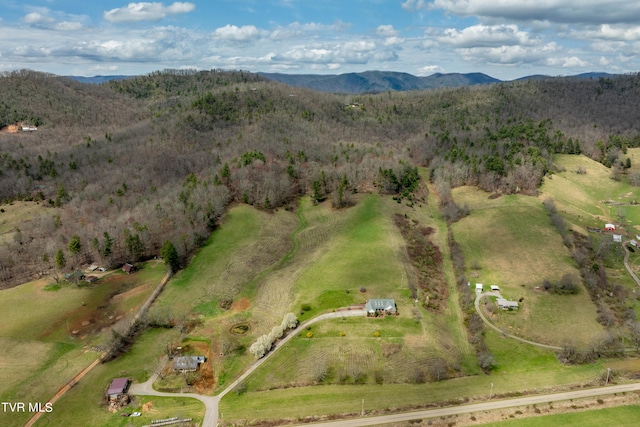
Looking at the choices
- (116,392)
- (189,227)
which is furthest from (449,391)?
(189,227)

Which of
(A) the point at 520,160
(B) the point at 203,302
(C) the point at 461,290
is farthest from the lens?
(A) the point at 520,160

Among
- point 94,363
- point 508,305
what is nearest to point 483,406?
point 508,305

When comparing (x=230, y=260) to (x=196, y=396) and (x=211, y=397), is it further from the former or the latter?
(x=211, y=397)

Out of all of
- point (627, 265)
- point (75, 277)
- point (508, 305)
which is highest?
point (75, 277)

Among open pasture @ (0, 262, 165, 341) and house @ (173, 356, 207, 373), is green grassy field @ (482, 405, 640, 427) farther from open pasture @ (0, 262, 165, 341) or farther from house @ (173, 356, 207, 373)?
open pasture @ (0, 262, 165, 341)

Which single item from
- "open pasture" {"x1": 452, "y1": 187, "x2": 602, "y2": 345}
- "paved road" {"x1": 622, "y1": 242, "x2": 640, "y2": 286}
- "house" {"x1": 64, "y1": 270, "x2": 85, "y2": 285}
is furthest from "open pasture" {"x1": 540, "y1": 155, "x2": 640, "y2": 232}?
"house" {"x1": 64, "y1": 270, "x2": 85, "y2": 285}

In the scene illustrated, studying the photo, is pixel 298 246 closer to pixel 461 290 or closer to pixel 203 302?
pixel 203 302
